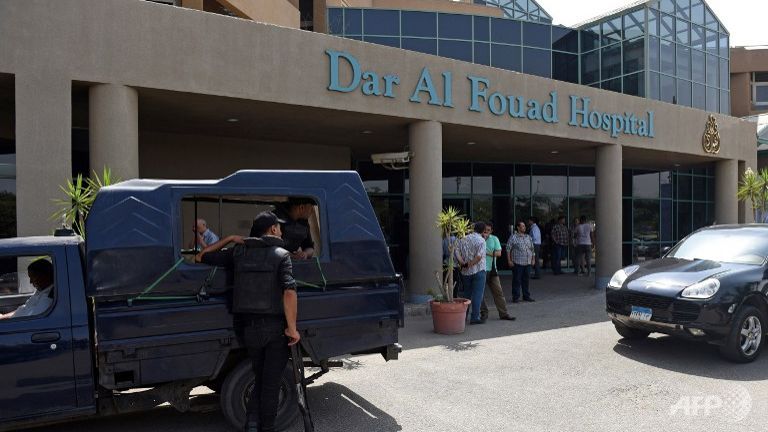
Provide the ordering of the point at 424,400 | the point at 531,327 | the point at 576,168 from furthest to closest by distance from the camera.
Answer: the point at 576,168
the point at 531,327
the point at 424,400

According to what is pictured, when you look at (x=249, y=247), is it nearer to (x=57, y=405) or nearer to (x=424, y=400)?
(x=57, y=405)

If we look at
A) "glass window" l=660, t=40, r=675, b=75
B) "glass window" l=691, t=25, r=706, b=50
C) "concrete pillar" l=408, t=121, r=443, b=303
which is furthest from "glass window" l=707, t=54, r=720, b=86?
"concrete pillar" l=408, t=121, r=443, b=303

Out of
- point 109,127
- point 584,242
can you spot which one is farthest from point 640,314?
point 584,242

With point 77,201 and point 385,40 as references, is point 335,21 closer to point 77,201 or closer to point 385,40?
point 385,40

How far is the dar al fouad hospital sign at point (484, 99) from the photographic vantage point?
973cm

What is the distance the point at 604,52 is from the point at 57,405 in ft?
65.3

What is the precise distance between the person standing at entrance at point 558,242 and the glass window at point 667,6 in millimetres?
7978

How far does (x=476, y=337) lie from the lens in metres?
8.18

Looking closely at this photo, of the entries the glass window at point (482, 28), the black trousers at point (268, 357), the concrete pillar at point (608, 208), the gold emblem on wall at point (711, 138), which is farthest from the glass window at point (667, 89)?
the black trousers at point (268, 357)

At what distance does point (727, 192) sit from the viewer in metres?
17.3

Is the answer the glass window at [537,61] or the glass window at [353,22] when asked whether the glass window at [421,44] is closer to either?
the glass window at [353,22]

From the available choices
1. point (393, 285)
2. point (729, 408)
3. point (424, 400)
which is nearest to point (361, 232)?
point (393, 285)

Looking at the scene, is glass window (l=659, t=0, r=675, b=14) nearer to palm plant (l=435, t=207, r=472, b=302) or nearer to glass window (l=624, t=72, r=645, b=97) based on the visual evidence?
glass window (l=624, t=72, r=645, b=97)

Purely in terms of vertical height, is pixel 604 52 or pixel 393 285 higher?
pixel 604 52
